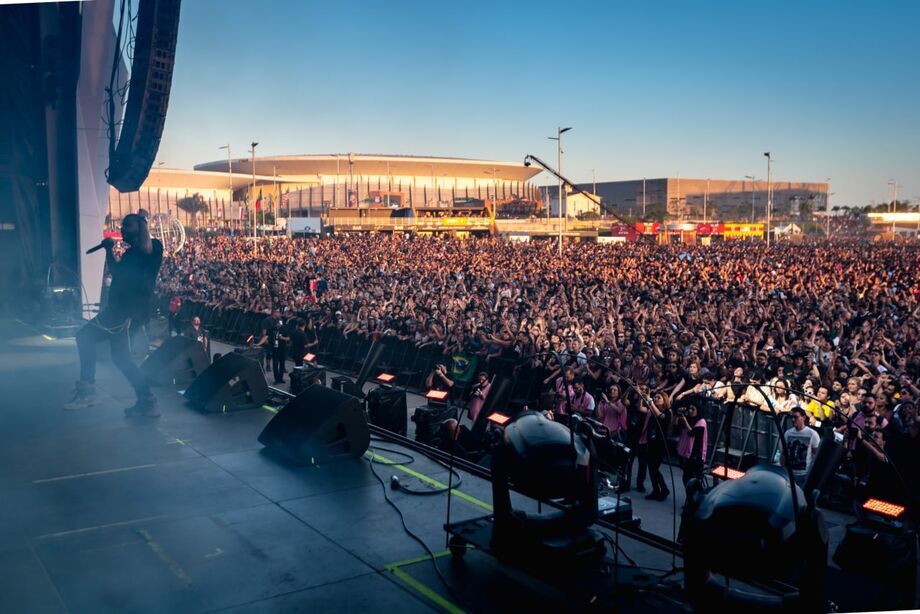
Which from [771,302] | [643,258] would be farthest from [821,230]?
[771,302]

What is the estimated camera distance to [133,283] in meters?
10.5

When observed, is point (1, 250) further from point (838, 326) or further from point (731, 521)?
point (731, 521)

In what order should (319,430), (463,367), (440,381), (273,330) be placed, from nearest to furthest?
(319,430) < (440,381) < (463,367) < (273,330)

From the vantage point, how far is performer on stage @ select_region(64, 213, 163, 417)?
10.2 metres

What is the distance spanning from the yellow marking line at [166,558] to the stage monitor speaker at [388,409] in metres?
5.89

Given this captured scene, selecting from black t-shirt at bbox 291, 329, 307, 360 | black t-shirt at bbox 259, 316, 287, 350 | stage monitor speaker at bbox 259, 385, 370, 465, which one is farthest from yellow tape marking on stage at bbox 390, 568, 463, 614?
black t-shirt at bbox 291, 329, 307, 360

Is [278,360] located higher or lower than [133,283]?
lower

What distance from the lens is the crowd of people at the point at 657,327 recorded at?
1048 cm

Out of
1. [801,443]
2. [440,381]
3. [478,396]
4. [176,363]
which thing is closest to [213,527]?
[478,396]

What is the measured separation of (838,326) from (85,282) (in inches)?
789

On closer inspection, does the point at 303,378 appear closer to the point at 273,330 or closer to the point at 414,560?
the point at 273,330

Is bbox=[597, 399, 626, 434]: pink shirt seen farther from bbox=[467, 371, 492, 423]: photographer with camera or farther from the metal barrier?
bbox=[467, 371, 492, 423]: photographer with camera

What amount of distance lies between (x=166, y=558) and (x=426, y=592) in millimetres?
2137

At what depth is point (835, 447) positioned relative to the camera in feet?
31.3
